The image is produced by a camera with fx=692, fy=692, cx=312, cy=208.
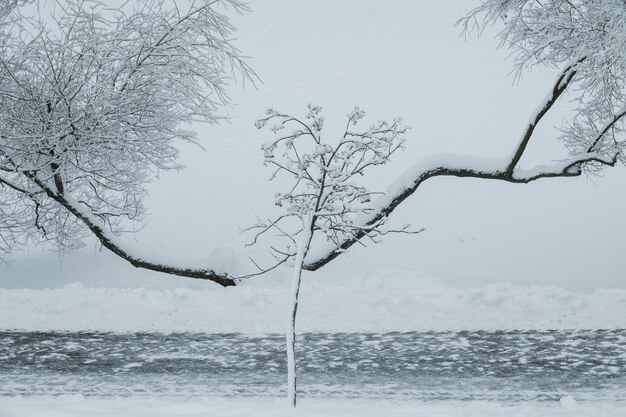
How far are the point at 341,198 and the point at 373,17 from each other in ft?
188

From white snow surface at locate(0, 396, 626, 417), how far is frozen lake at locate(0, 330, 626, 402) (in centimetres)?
39

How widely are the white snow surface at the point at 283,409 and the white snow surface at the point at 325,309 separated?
4193mm

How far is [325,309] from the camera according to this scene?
12320 mm

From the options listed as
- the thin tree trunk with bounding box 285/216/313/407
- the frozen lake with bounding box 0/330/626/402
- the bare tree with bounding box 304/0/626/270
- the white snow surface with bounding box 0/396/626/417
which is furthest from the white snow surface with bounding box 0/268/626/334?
the thin tree trunk with bounding box 285/216/313/407

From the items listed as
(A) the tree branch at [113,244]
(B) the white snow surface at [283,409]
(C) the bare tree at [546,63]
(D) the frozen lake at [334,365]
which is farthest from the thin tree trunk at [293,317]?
(A) the tree branch at [113,244]

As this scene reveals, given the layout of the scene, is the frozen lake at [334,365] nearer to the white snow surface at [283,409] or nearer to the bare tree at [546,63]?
the white snow surface at [283,409]

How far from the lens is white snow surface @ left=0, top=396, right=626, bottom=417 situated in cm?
605

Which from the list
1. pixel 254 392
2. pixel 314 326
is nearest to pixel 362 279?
pixel 314 326

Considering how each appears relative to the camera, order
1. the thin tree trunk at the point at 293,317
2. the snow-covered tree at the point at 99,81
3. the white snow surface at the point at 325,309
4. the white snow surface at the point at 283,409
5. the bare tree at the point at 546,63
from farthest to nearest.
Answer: the white snow surface at the point at 325,309, the bare tree at the point at 546,63, the snow-covered tree at the point at 99,81, the thin tree trunk at the point at 293,317, the white snow surface at the point at 283,409

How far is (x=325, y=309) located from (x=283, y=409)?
6040mm

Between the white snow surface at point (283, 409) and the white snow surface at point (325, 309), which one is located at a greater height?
the white snow surface at point (325, 309)

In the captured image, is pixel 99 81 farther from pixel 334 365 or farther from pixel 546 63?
pixel 546 63

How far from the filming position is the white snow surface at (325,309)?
11.5m

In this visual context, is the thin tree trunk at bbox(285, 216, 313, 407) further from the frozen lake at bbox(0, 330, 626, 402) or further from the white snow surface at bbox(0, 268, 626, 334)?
the white snow surface at bbox(0, 268, 626, 334)
